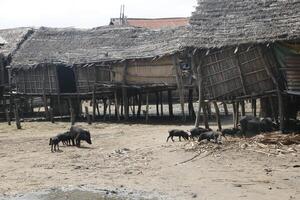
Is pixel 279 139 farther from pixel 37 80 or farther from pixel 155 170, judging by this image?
pixel 37 80

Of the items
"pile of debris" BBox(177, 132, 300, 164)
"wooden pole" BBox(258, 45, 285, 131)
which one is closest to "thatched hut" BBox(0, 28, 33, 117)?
"wooden pole" BBox(258, 45, 285, 131)

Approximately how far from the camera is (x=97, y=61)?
2941 cm

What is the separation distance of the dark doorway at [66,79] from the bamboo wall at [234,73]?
14650 mm

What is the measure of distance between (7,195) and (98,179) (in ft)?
6.99

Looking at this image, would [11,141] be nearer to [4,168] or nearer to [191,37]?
[4,168]

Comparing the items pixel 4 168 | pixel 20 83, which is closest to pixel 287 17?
pixel 4 168

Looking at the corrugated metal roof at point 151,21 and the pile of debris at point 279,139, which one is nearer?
the pile of debris at point 279,139

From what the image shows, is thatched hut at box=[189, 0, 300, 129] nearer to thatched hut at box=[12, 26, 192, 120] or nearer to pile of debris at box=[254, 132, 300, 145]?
pile of debris at box=[254, 132, 300, 145]

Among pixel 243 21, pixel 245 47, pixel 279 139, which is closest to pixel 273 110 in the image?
pixel 245 47

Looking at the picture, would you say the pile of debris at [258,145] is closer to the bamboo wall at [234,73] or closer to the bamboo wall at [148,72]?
the bamboo wall at [234,73]

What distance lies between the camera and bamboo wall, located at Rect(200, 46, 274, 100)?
18391 millimetres

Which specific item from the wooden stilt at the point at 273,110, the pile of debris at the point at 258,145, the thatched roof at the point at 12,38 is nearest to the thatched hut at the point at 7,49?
the thatched roof at the point at 12,38

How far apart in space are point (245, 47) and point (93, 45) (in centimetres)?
1533

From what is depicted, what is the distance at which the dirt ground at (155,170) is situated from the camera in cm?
1128
